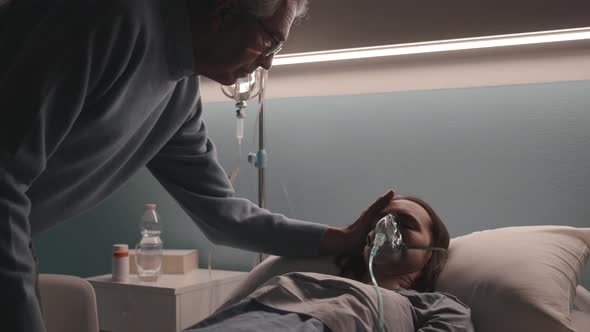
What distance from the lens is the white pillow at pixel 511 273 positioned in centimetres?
163

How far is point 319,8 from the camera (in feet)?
7.03

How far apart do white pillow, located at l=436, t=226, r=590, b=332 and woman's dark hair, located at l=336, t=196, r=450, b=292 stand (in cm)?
3

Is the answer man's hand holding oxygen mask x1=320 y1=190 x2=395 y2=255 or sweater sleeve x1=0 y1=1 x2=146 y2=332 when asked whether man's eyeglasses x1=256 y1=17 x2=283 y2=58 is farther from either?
man's hand holding oxygen mask x1=320 y1=190 x2=395 y2=255

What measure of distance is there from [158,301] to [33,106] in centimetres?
165

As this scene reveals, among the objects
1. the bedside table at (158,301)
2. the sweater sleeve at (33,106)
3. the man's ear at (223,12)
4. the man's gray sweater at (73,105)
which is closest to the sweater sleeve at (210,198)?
the man's gray sweater at (73,105)

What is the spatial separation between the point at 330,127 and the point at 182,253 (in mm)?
925

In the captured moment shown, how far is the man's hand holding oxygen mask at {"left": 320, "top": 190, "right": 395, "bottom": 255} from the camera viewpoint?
6.10 feet

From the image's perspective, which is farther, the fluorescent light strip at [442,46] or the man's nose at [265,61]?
the fluorescent light strip at [442,46]

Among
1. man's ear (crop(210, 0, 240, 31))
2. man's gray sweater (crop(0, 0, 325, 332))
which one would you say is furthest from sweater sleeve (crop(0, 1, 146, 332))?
man's ear (crop(210, 0, 240, 31))

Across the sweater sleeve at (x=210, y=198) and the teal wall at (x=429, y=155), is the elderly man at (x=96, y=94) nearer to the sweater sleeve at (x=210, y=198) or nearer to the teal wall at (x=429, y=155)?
the sweater sleeve at (x=210, y=198)

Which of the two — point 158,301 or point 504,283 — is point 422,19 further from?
point 158,301

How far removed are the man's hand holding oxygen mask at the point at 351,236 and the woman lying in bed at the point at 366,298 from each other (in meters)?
0.03

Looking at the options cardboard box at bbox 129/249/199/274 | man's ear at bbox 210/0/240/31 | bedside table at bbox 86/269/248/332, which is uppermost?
man's ear at bbox 210/0/240/31

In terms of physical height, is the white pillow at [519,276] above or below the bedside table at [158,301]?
above
